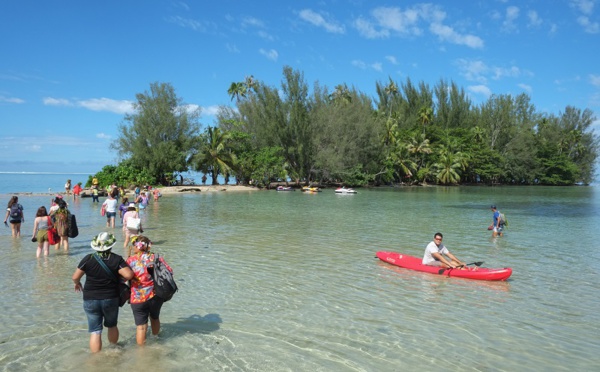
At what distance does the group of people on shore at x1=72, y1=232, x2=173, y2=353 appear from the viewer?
5609mm

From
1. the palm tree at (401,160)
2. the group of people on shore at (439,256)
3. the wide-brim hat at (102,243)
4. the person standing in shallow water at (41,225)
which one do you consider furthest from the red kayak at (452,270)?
the palm tree at (401,160)

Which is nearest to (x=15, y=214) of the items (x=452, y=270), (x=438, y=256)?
(x=438, y=256)

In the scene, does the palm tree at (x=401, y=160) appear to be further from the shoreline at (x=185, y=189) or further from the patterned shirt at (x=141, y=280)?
the patterned shirt at (x=141, y=280)

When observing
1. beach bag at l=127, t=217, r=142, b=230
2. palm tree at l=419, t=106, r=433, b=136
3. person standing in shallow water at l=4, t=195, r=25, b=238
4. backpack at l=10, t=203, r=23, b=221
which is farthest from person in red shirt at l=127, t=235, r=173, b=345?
palm tree at l=419, t=106, r=433, b=136

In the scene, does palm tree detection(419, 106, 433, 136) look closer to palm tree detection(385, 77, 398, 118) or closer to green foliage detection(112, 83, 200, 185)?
palm tree detection(385, 77, 398, 118)

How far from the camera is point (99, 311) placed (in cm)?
573

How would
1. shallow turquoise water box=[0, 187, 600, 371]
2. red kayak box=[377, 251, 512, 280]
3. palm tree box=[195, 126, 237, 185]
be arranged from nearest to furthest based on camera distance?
shallow turquoise water box=[0, 187, 600, 371], red kayak box=[377, 251, 512, 280], palm tree box=[195, 126, 237, 185]

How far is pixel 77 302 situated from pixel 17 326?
4.50 feet

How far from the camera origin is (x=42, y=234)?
12102 millimetres

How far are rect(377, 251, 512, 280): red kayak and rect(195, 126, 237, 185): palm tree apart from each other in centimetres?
4543

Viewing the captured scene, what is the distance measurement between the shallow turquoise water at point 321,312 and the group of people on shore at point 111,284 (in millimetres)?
491

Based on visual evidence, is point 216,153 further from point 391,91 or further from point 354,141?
point 391,91

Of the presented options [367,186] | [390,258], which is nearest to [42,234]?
[390,258]

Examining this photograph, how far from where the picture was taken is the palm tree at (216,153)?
5606 cm
